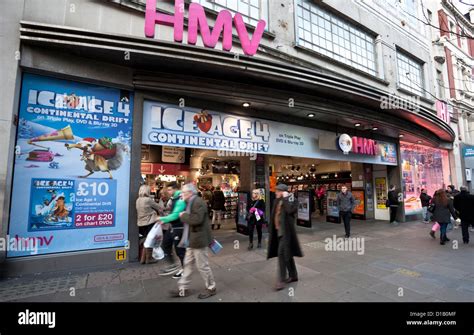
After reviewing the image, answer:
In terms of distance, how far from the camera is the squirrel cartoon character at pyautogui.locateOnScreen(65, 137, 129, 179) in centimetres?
572

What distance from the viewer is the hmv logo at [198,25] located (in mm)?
5422

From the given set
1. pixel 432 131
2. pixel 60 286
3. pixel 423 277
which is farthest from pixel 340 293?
pixel 432 131

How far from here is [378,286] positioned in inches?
168

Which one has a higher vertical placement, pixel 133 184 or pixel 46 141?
pixel 46 141

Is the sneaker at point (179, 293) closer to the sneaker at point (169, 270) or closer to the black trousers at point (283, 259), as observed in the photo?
the sneaker at point (169, 270)

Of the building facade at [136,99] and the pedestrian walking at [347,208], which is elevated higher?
the building facade at [136,99]

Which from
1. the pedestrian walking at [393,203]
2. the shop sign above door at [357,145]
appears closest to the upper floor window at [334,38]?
the shop sign above door at [357,145]

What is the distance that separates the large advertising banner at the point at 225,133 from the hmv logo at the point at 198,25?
6.48 ft

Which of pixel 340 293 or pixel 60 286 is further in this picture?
pixel 60 286

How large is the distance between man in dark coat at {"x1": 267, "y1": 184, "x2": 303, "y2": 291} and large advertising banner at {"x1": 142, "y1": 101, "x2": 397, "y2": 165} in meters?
3.59

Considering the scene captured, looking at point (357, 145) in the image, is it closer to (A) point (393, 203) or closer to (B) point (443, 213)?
(A) point (393, 203)

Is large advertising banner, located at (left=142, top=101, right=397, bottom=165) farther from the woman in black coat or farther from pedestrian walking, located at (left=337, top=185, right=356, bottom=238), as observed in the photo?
pedestrian walking, located at (left=337, top=185, right=356, bottom=238)

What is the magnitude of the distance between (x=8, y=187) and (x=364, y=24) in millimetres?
13699
